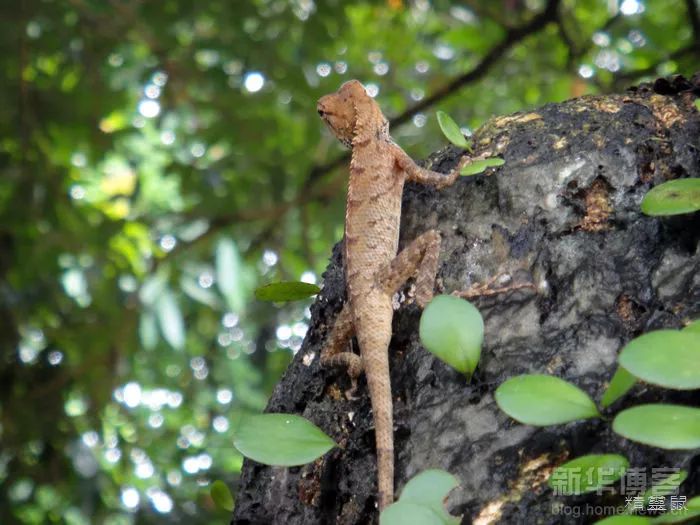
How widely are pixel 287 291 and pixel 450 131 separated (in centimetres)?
76

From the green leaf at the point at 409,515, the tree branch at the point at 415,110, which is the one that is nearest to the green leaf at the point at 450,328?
the green leaf at the point at 409,515

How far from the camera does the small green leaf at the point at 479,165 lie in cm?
267

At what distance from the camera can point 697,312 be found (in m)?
2.21

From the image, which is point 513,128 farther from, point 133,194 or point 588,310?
point 133,194

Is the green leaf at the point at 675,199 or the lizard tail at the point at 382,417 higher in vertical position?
the green leaf at the point at 675,199

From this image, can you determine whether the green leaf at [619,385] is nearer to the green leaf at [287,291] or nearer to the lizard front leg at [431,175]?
the lizard front leg at [431,175]

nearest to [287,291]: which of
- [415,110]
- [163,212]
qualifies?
[415,110]

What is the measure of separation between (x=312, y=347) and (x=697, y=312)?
125 cm

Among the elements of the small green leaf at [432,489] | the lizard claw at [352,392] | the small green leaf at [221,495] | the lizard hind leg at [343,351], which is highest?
the small green leaf at [432,489]

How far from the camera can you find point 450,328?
2.12 meters

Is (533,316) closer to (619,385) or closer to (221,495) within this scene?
(619,385)

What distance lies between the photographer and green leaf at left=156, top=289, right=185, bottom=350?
6133 mm

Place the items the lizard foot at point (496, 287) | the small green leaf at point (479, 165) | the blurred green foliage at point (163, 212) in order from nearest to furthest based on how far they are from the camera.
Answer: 1. the lizard foot at point (496, 287)
2. the small green leaf at point (479, 165)
3. the blurred green foliage at point (163, 212)

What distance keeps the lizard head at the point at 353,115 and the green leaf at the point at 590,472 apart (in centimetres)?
254
